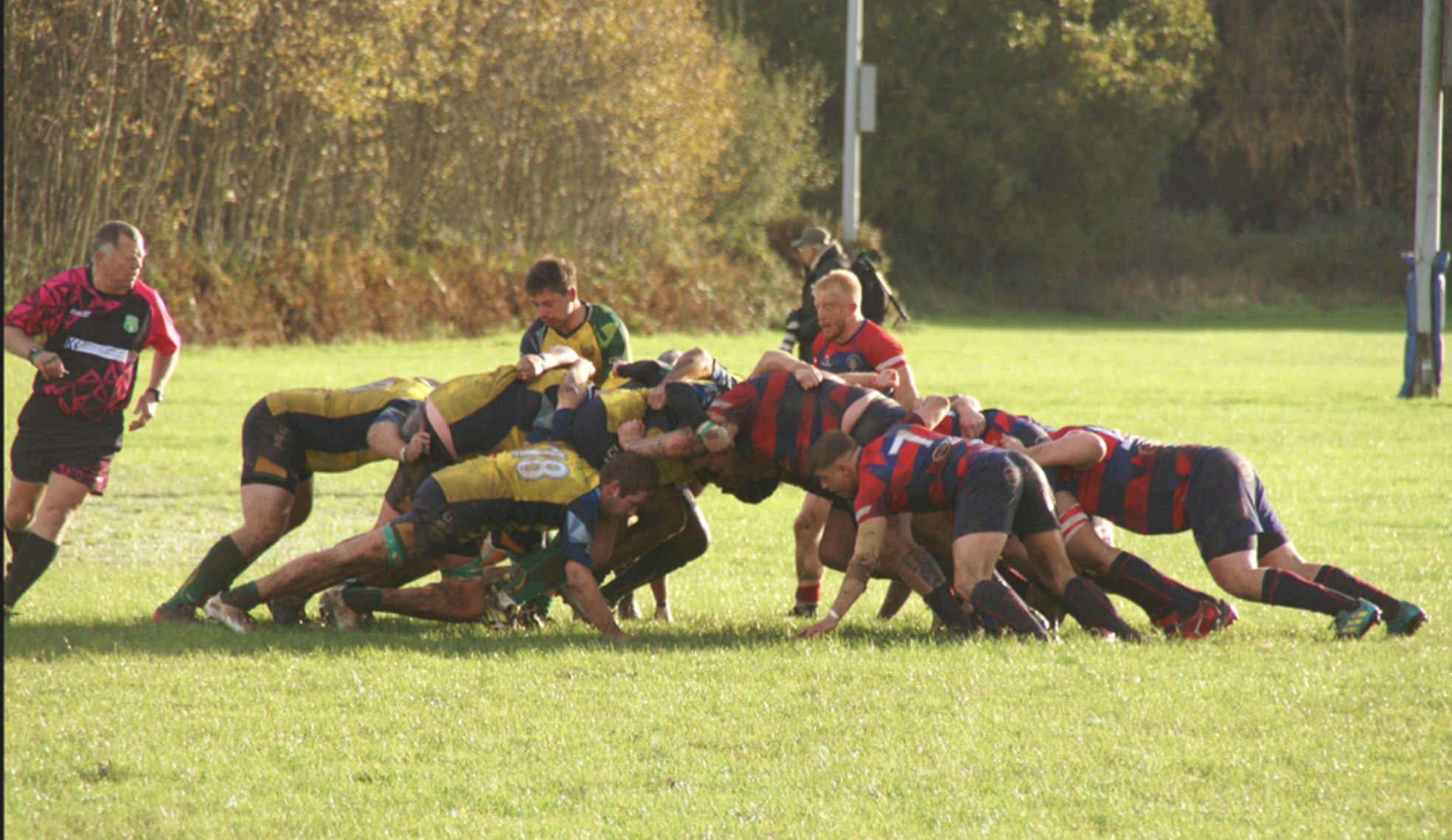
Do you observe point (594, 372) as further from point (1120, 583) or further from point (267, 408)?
point (1120, 583)

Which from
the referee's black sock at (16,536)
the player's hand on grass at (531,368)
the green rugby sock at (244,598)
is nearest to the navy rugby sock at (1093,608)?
the player's hand on grass at (531,368)

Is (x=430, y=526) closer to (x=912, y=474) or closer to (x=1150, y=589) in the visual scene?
(x=912, y=474)

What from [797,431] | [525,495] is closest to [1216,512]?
[797,431]

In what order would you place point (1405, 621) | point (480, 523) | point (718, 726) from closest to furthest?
point (718, 726)
point (1405, 621)
point (480, 523)

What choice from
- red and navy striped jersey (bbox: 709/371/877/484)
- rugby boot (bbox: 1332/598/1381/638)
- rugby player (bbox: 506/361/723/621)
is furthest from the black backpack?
rugby boot (bbox: 1332/598/1381/638)

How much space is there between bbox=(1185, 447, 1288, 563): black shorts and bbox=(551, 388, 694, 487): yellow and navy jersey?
2.44 m

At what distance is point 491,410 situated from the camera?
7672 mm

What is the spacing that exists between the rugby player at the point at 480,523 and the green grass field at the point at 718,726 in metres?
0.19

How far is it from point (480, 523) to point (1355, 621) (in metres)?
4.06

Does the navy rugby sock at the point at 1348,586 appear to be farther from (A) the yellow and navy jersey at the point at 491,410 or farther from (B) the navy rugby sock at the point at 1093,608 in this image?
(A) the yellow and navy jersey at the point at 491,410

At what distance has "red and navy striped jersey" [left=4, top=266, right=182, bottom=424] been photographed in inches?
298

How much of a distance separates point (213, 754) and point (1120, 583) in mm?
4209

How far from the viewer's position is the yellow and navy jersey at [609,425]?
292 inches

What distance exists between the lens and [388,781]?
491cm
